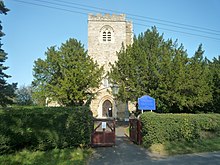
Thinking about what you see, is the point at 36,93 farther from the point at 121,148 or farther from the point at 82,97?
the point at 121,148

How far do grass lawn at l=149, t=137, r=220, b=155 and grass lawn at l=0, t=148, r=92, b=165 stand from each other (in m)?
3.61

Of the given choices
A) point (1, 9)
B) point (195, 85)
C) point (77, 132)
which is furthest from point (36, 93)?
point (195, 85)

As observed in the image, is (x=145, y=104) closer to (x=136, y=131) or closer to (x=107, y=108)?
(x=136, y=131)

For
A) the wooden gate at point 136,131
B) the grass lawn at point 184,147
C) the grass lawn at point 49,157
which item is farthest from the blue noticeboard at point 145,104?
the grass lawn at point 49,157

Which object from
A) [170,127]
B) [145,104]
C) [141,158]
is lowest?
[141,158]

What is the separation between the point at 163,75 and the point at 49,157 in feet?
41.1

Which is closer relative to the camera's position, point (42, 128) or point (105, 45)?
point (42, 128)

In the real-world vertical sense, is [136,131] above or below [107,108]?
below

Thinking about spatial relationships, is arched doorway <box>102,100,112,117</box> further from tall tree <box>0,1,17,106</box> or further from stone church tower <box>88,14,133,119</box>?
tall tree <box>0,1,17,106</box>

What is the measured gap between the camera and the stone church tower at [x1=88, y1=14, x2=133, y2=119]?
3212cm

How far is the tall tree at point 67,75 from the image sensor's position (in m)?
23.1

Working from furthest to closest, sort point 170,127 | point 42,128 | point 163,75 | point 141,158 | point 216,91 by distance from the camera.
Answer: point 216,91 < point 163,75 < point 170,127 < point 42,128 < point 141,158

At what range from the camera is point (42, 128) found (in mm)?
9367

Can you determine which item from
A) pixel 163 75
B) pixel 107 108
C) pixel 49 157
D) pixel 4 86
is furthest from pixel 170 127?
pixel 107 108
